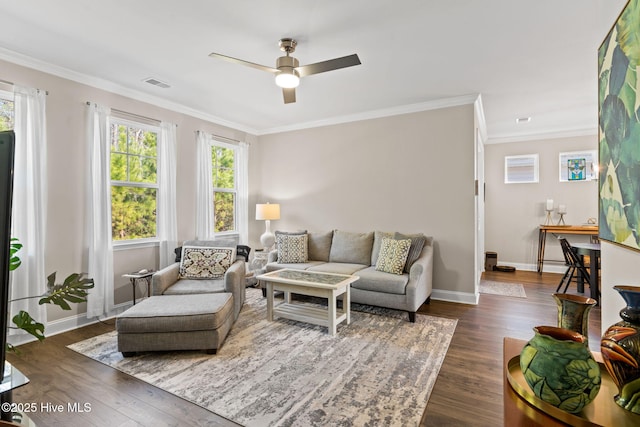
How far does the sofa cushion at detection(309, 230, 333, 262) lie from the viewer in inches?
194

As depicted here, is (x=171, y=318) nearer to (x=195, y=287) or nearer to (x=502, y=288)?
(x=195, y=287)

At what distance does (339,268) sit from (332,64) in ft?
8.41

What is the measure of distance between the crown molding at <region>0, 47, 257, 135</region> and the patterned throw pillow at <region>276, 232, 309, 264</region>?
222 centimetres

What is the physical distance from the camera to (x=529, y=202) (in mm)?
6344

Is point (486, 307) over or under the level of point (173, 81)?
under

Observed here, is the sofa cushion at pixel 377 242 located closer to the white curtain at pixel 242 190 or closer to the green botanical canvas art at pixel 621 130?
the white curtain at pixel 242 190

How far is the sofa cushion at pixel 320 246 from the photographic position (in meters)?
4.94

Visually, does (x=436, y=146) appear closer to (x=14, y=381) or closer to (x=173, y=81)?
(x=173, y=81)

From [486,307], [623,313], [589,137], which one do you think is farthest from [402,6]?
[589,137]

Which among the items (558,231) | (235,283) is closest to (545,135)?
(558,231)

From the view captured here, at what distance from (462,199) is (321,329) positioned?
2.53 m

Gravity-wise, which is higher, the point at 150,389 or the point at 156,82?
the point at 156,82

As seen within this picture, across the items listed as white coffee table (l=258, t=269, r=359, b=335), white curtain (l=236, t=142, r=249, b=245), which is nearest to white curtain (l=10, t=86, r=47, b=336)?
white coffee table (l=258, t=269, r=359, b=335)

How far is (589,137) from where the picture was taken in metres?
5.90
